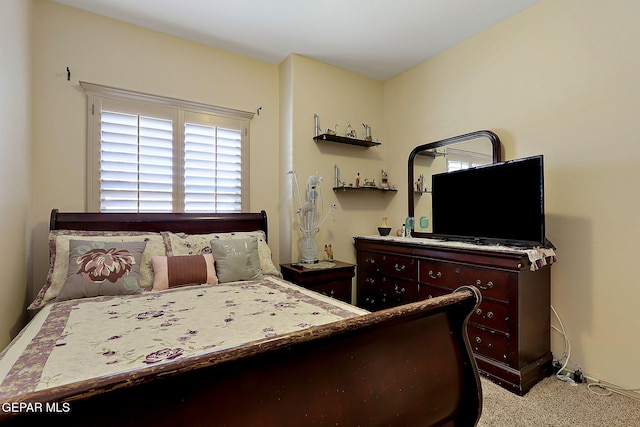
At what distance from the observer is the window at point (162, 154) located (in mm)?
2672

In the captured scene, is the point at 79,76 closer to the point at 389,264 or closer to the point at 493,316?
the point at 389,264

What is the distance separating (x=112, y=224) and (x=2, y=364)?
166cm

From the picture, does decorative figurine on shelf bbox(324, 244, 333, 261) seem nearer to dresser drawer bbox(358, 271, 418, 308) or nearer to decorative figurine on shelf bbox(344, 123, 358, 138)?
dresser drawer bbox(358, 271, 418, 308)

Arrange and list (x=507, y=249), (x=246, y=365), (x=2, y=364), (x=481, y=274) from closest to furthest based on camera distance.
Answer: (x=246, y=365) < (x=2, y=364) < (x=507, y=249) < (x=481, y=274)

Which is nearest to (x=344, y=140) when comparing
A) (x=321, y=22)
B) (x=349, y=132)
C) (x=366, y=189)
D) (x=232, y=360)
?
(x=349, y=132)

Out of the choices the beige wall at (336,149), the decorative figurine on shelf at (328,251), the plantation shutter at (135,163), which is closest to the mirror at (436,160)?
the beige wall at (336,149)

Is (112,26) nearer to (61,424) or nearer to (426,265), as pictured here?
(61,424)

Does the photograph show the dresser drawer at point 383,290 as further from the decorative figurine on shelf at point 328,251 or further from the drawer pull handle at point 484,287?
the drawer pull handle at point 484,287

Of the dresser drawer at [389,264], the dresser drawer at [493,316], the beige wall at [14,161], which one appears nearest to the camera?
the beige wall at [14,161]

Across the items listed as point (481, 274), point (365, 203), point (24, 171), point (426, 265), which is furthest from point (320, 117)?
point (24, 171)

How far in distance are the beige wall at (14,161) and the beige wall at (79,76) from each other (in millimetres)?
156

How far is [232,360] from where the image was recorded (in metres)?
0.74

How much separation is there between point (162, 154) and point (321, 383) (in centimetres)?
269

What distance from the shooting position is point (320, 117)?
3523mm
